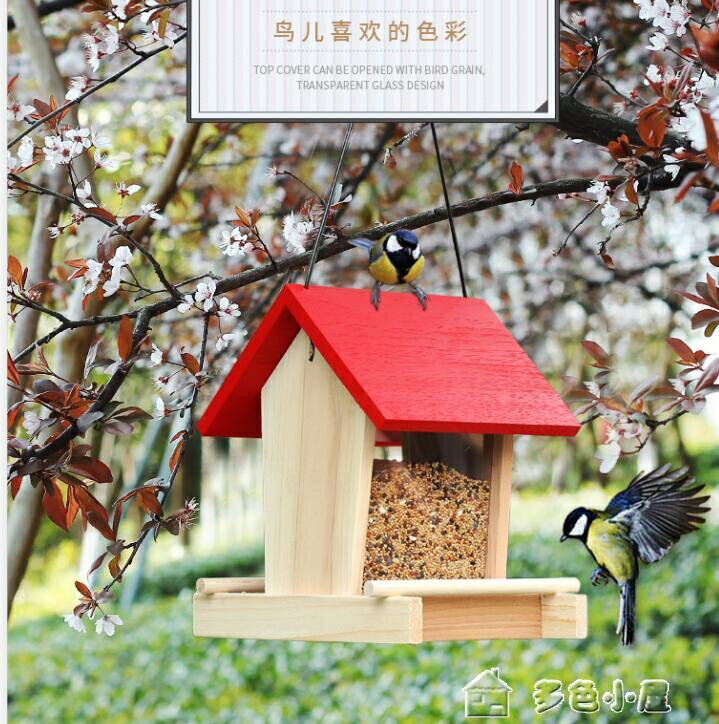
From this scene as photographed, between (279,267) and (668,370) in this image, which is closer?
(279,267)

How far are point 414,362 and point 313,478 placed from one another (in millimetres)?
202

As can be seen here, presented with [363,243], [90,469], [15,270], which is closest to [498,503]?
[363,243]

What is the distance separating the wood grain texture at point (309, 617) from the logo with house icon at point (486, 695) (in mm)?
3074

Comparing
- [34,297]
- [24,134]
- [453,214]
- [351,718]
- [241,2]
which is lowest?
[351,718]

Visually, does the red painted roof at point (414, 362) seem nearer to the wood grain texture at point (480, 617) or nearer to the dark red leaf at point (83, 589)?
the wood grain texture at point (480, 617)

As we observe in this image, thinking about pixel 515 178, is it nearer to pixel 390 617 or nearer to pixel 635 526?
pixel 635 526

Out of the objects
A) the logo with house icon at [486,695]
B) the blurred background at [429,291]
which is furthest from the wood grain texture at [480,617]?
the logo with house icon at [486,695]

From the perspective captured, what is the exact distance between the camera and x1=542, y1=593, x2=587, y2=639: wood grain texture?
4.86ft

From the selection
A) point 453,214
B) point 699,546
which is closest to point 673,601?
point 699,546

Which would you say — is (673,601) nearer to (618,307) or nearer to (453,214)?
(618,307)

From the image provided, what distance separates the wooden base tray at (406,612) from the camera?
52.4 inches

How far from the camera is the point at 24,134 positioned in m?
1.83

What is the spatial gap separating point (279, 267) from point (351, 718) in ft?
10.9

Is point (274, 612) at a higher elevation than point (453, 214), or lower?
lower
